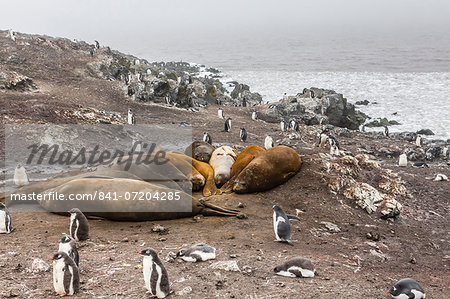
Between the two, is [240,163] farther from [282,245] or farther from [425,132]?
[425,132]

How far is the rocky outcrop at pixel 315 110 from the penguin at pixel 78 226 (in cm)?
2472

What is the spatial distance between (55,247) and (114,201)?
184 centimetres

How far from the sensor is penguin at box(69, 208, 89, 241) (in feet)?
23.8

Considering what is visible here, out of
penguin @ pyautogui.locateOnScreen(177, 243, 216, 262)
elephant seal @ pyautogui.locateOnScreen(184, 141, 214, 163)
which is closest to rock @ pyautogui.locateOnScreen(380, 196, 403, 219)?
elephant seal @ pyautogui.locateOnScreen(184, 141, 214, 163)

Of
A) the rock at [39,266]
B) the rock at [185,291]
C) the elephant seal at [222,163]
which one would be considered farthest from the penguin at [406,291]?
the elephant seal at [222,163]

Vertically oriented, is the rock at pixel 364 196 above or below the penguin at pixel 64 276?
below

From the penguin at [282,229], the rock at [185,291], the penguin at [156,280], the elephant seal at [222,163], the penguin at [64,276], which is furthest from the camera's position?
the elephant seal at [222,163]

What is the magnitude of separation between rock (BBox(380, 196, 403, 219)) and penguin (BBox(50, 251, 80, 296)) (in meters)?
7.88

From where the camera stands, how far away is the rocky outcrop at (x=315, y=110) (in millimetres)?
31375

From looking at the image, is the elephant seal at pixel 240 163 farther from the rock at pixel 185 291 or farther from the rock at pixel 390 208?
the rock at pixel 185 291

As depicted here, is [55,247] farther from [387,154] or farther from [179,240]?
[387,154]

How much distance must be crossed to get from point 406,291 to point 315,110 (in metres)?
28.4

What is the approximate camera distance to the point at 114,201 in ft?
28.1

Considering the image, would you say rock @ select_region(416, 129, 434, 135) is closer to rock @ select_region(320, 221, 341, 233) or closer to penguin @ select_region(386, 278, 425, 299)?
rock @ select_region(320, 221, 341, 233)
